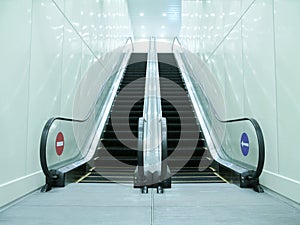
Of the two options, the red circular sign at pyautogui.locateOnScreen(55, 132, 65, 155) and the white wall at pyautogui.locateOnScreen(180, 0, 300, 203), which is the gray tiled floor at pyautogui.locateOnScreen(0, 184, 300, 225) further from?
the red circular sign at pyautogui.locateOnScreen(55, 132, 65, 155)

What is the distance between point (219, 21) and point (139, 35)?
55.0ft

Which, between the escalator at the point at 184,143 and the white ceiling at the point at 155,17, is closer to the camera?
the escalator at the point at 184,143

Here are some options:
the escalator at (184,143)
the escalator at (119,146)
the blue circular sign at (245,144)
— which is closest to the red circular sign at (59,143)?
the escalator at (119,146)

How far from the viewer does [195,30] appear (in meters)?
9.52

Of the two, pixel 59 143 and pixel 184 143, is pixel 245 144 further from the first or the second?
pixel 59 143

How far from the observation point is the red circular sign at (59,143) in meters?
4.35

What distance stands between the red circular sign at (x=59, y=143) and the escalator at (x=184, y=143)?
175cm

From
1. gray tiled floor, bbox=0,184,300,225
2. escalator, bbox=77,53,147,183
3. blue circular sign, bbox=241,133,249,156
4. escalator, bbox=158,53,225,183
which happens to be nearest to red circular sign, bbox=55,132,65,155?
escalator, bbox=77,53,147,183

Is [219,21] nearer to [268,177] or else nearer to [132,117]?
[132,117]

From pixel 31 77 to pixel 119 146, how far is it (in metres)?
2.46

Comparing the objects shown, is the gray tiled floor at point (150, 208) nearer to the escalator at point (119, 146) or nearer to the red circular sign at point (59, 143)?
the red circular sign at point (59, 143)

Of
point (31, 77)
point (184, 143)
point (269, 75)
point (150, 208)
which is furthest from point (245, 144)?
point (31, 77)

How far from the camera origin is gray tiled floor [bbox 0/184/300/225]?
8.33ft

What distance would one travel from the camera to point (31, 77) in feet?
11.8
